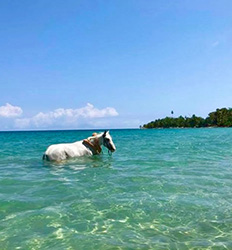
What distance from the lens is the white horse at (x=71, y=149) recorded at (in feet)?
49.8

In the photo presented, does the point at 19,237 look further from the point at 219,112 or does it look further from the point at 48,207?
the point at 219,112

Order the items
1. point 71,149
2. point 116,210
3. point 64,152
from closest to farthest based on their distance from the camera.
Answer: point 116,210
point 64,152
point 71,149

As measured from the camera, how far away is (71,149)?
1570 cm

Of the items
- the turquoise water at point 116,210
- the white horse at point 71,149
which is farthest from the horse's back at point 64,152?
the turquoise water at point 116,210

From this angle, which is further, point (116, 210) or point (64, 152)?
point (64, 152)

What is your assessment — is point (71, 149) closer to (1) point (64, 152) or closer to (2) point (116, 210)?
(1) point (64, 152)

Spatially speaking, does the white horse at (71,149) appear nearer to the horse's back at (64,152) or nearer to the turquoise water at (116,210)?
the horse's back at (64,152)

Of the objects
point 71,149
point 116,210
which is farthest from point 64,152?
point 116,210

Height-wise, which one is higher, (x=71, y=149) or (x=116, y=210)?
(x=71, y=149)

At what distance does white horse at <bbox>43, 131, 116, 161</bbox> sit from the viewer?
15.2 m

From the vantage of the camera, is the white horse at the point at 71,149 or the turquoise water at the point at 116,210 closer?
the turquoise water at the point at 116,210

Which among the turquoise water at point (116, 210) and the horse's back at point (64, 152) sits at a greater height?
the horse's back at point (64, 152)

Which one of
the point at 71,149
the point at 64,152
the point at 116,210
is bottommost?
the point at 116,210

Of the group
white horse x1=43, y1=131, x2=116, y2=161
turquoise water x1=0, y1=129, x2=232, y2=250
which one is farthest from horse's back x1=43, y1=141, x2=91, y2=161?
turquoise water x1=0, y1=129, x2=232, y2=250
